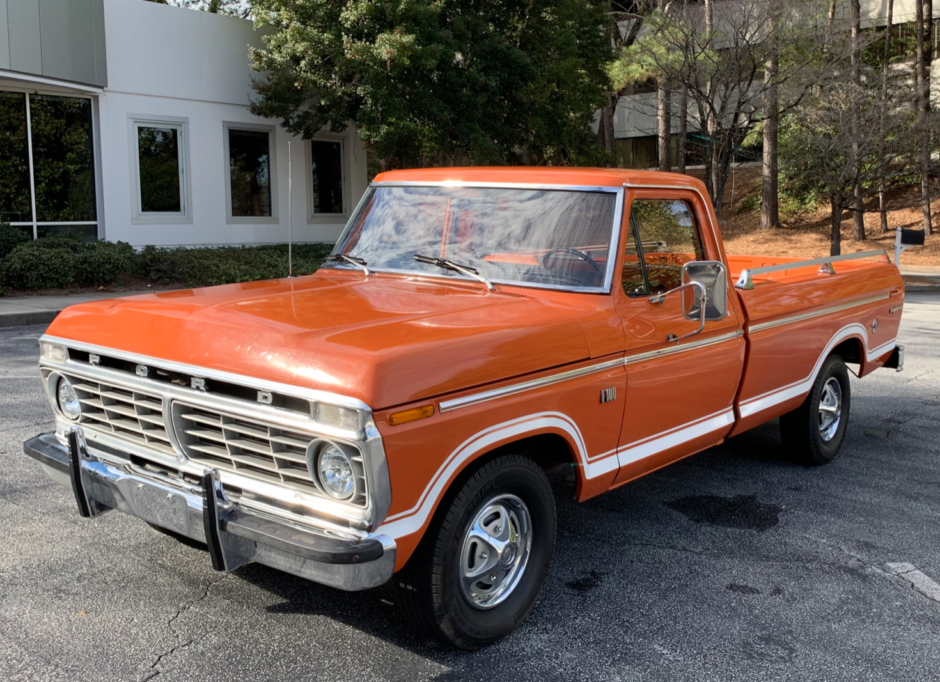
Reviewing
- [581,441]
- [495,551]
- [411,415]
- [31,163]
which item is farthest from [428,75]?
[411,415]

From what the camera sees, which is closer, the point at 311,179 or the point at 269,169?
the point at 269,169

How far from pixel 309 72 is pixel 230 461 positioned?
53.2 ft

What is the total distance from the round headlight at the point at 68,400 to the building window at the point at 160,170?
15.6m

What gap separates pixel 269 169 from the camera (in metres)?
21.3

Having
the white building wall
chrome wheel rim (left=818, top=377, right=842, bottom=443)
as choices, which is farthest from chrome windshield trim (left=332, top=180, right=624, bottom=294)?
the white building wall

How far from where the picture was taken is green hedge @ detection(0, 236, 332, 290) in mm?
15578

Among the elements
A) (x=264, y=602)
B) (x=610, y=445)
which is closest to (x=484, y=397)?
(x=610, y=445)

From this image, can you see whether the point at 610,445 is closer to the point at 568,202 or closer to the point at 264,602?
the point at 568,202

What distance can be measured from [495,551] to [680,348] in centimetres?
160

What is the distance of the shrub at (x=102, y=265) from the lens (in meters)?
16.2

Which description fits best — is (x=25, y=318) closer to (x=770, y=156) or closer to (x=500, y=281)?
(x=500, y=281)

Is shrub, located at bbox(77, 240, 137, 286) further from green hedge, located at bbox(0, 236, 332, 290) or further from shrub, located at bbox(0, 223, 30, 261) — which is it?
shrub, located at bbox(0, 223, 30, 261)

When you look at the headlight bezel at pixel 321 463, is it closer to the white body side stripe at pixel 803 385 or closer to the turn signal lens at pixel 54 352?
the turn signal lens at pixel 54 352

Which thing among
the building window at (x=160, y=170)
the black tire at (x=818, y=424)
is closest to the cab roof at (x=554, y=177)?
the black tire at (x=818, y=424)
